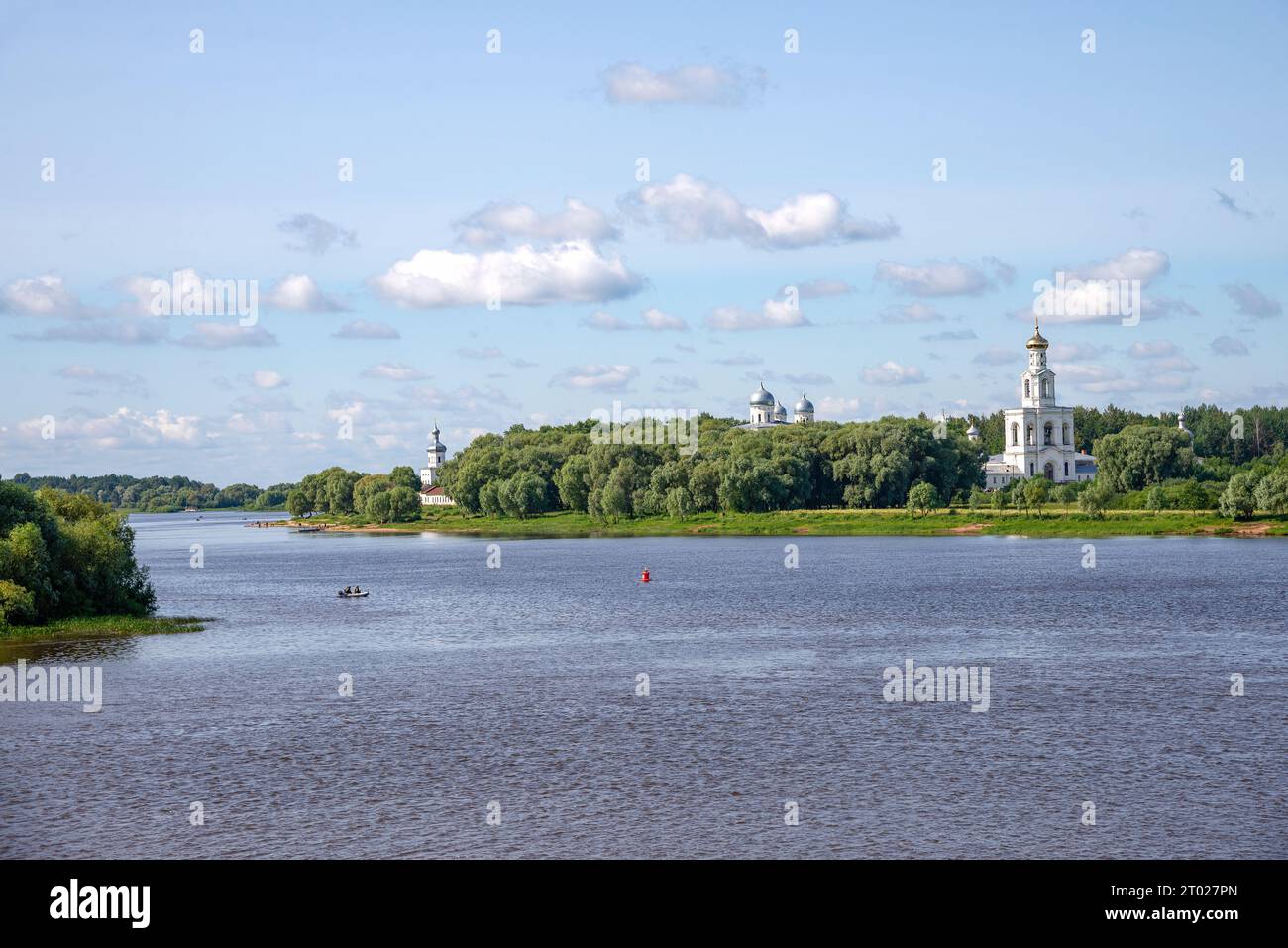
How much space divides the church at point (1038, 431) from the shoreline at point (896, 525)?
57865 mm

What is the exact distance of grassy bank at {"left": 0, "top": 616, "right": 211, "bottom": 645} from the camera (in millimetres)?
53312

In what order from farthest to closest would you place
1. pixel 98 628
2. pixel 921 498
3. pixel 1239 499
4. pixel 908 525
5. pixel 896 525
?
pixel 921 498
pixel 896 525
pixel 908 525
pixel 1239 499
pixel 98 628

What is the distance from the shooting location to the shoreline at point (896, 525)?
389 ft

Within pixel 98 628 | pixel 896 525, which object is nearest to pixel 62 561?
pixel 98 628

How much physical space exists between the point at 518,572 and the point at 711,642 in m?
46.5

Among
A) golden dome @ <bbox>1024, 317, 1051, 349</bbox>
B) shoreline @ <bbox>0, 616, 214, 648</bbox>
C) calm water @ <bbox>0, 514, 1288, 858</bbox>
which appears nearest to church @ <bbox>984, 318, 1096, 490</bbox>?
golden dome @ <bbox>1024, 317, 1051, 349</bbox>

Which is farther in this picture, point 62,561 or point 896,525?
point 896,525

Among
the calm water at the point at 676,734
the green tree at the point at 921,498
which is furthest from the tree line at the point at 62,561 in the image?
the green tree at the point at 921,498

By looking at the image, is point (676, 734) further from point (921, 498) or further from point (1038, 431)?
point (1038, 431)

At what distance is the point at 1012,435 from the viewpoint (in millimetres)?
197500

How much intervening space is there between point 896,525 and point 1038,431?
67.8m

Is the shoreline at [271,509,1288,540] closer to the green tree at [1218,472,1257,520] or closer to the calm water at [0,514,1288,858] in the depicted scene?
the green tree at [1218,472,1257,520]

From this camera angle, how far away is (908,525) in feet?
448
